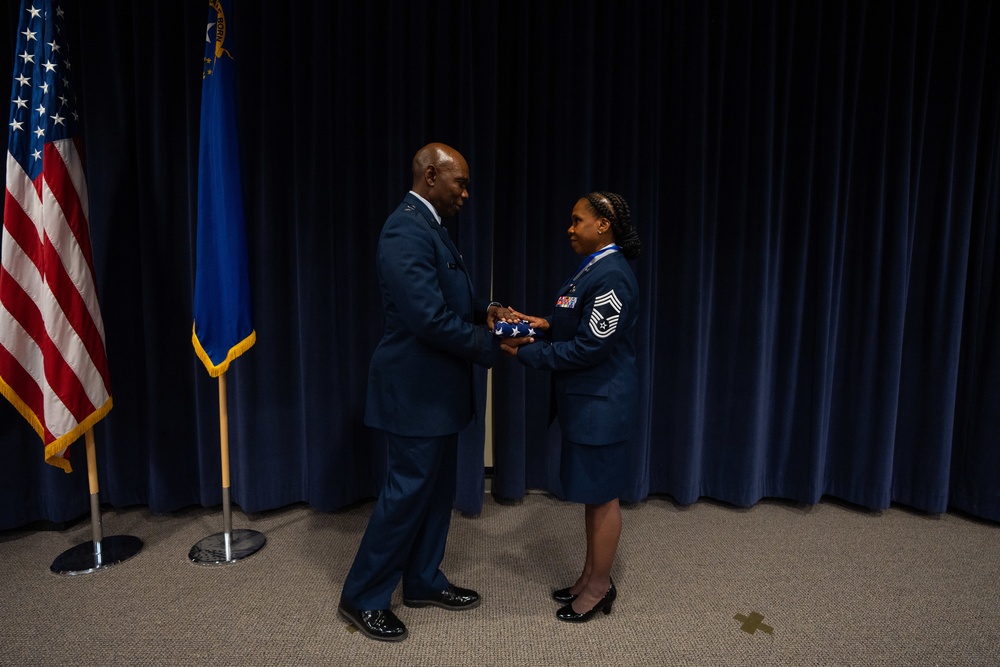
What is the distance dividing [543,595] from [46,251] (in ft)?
7.14

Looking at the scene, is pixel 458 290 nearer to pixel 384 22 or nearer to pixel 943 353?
pixel 384 22

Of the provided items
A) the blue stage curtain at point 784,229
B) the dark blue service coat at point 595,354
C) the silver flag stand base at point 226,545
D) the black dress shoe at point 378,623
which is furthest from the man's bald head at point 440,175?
the silver flag stand base at point 226,545

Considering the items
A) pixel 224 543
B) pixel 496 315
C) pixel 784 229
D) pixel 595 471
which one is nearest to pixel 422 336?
pixel 496 315

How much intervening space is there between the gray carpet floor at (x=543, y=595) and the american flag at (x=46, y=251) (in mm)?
605

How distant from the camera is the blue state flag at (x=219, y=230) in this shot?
2230mm

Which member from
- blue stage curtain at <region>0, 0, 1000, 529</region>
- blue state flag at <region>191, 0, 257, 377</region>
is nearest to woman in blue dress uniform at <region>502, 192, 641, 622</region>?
blue stage curtain at <region>0, 0, 1000, 529</region>

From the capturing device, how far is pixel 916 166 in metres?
2.82

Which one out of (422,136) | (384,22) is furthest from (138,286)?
(384,22)

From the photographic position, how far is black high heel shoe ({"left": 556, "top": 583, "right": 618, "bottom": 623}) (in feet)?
6.61

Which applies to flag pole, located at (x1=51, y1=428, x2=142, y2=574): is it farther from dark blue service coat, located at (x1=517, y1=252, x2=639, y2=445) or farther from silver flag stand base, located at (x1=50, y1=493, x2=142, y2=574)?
dark blue service coat, located at (x1=517, y1=252, x2=639, y2=445)

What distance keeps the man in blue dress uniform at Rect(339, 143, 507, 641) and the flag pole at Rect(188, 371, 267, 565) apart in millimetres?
711

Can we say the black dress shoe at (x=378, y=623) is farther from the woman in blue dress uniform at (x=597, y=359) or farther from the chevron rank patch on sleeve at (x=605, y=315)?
the chevron rank patch on sleeve at (x=605, y=315)

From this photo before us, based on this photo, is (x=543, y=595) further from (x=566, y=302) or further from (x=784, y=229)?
(x=784, y=229)

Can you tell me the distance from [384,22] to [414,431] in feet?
6.25
